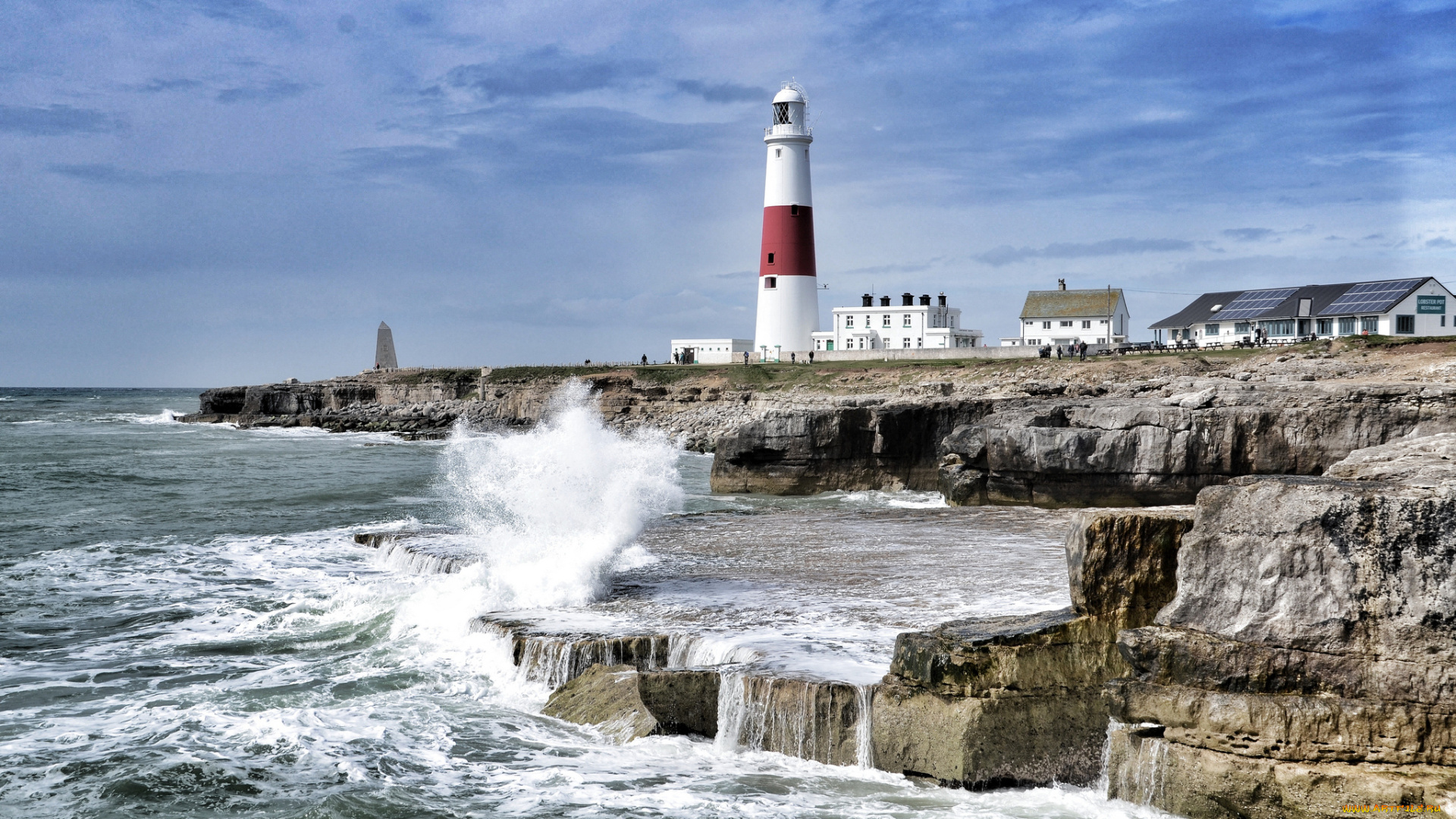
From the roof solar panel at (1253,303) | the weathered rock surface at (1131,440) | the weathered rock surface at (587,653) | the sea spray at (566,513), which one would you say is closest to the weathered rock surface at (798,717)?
the weathered rock surface at (587,653)

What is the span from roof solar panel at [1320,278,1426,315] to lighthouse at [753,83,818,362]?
73.5 ft

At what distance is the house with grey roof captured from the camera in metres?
42.3

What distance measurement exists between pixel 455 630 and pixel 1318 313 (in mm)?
45113

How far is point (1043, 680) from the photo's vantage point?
6457mm

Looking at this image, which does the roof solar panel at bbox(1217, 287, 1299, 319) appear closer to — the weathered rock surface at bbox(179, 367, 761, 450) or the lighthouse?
the lighthouse

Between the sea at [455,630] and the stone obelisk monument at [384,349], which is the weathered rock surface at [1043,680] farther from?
the stone obelisk monument at [384,349]

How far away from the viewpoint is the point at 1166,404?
638 inches

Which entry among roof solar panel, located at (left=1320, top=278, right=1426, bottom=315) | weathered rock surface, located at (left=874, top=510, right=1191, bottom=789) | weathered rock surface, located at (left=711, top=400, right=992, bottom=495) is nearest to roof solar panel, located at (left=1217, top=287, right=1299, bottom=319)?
roof solar panel, located at (left=1320, top=278, right=1426, bottom=315)

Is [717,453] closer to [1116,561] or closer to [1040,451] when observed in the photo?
[1040,451]

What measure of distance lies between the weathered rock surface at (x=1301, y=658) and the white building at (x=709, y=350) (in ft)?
150

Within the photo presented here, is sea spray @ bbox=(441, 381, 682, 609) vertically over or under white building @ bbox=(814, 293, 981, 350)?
under

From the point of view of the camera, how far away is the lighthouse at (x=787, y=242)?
4181 centimetres

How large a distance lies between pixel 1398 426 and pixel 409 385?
47.5 metres

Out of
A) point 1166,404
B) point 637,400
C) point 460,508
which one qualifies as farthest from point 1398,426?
point 637,400
